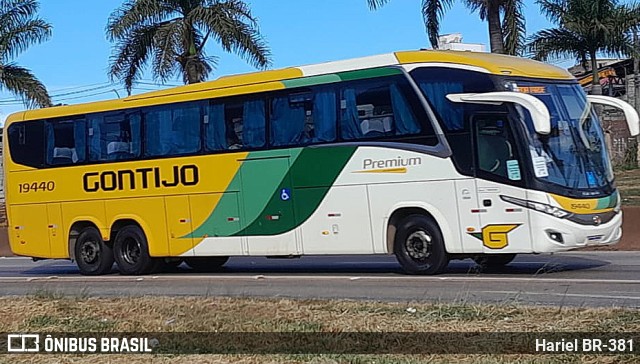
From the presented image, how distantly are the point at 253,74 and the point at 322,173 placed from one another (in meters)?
2.41

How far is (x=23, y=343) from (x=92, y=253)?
1076 cm

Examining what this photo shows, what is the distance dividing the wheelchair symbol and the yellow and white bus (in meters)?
0.05

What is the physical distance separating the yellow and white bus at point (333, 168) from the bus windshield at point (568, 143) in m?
0.02

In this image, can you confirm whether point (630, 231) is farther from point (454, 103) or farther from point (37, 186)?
point (37, 186)

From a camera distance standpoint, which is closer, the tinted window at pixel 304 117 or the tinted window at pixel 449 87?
the tinted window at pixel 449 87

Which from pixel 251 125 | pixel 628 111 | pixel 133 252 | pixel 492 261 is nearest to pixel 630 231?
pixel 492 261

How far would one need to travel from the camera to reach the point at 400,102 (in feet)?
52.0

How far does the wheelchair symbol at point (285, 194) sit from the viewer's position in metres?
17.2

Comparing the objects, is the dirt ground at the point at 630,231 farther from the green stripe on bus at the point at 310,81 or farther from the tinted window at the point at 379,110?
the green stripe on bus at the point at 310,81

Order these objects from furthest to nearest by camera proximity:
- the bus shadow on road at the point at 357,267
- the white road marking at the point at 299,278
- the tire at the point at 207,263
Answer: the tire at the point at 207,263, the bus shadow on road at the point at 357,267, the white road marking at the point at 299,278

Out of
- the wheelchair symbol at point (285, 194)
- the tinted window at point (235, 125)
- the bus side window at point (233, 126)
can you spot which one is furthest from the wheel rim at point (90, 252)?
the wheelchair symbol at point (285, 194)

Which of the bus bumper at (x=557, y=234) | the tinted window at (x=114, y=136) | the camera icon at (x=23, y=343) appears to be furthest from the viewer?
the tinted window at (x=114, y=136)

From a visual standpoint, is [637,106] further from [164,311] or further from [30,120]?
[164,311]

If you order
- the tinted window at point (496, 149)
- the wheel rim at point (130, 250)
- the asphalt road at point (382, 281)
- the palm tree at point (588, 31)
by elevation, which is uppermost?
the palm tree at point (588, 31)
